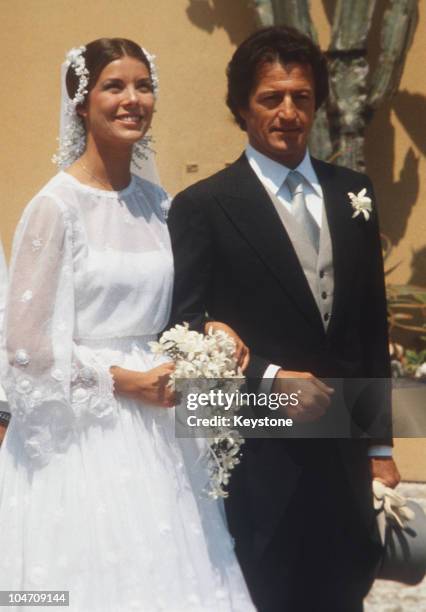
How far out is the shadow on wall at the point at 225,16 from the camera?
8188 mm

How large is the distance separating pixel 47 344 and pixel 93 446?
0.32 m

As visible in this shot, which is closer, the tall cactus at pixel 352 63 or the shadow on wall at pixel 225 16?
the tall cactus at pixel 352 63

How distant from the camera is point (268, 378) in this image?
3.50 m

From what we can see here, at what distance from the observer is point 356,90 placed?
802 centimetres

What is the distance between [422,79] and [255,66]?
4760mm

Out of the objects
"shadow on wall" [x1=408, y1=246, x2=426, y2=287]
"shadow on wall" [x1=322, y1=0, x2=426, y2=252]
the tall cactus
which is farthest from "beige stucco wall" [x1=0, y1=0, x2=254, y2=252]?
"shadow on wall" [x1=408, y1=246, x2=426, y2=287]

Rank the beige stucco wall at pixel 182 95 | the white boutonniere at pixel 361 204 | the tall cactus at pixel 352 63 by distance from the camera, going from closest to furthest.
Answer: the white boutonniere at pixel 361 204, the tall cactus at pixel 352 63, the beige stucco wall at pixel 182 95

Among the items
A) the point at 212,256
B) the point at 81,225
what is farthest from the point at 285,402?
A: the point at 81,225

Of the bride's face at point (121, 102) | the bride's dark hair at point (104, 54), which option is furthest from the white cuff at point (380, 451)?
the bride's dark hair at point (104, 54)

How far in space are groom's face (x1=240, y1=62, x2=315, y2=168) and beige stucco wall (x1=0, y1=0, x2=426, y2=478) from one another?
4616 millimetres

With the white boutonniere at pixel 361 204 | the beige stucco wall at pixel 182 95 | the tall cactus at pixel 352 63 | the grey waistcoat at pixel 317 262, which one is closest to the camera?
the grey waistcoat at pixel 317 262

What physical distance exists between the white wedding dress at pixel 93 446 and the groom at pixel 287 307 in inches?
4.7

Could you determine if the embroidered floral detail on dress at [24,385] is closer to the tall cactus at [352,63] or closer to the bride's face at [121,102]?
the bride's face at [121,102]

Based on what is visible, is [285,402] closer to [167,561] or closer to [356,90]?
[167,561]
